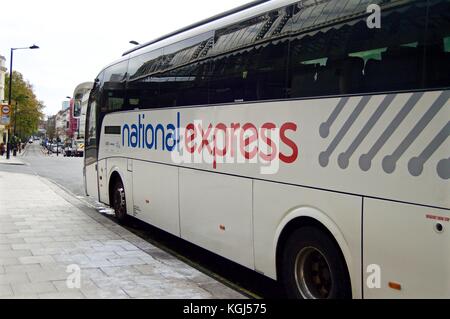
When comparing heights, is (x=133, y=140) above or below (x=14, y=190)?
above

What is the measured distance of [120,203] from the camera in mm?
10258

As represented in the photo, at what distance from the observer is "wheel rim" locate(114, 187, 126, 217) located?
10.1 metres

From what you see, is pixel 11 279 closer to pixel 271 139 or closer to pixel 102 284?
pixel 102 284

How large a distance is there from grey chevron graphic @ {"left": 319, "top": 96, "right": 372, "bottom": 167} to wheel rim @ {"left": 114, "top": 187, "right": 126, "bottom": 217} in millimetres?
6379

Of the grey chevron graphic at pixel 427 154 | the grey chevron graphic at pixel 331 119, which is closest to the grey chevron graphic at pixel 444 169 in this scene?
the grey chevron graphic at pixel 427 154

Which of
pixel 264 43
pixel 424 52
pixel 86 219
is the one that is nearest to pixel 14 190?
pixel 86 219

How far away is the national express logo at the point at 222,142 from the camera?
16.8ft

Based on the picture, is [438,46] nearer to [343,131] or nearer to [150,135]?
[343,131]

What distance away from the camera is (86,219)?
1030cm

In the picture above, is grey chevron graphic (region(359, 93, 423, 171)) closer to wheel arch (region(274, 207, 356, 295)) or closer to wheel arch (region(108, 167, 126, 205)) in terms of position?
wheel arch (region(274, 207, 356, 295))

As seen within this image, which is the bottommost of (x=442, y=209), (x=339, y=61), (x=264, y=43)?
(x=442, y=209)

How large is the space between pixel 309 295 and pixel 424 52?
2.54 m

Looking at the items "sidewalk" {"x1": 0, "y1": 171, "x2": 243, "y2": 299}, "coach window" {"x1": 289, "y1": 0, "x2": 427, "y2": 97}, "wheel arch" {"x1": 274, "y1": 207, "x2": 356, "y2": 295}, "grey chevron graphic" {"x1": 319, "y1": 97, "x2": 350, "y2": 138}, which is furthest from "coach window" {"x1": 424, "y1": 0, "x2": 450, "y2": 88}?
"sidewalk" {"x1": 0, "y1": 171, "x2": 243, "y2": 299}

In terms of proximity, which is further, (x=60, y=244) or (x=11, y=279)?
(x=60, y=244)
